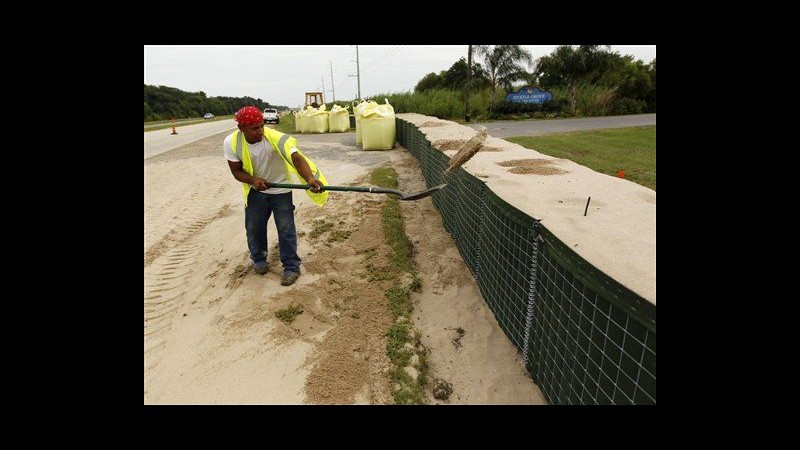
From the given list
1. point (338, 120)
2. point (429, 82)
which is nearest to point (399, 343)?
point (338, 120)

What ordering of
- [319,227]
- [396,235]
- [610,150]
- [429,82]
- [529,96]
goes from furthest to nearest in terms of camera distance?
1. [429,82]
2. [529,96]
3. [610,150]
4. [319,227]
5. [396,235]

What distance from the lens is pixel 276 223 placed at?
3.79 m

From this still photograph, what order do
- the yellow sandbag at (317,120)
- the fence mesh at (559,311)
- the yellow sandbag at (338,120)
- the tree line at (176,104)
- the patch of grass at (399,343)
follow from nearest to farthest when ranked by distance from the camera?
1. the fence mesh at (559,311)
2. the patch of grass at (399,343)
3. the yellow sandbag at (338,120)
4. the yellow sandbag at (317,120)
5. the tree line at (176,104)

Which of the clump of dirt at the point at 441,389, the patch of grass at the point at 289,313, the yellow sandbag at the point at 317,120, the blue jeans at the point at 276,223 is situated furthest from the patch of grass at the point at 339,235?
the yellow sandbag at the point at 317,120

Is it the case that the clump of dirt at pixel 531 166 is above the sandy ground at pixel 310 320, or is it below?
above

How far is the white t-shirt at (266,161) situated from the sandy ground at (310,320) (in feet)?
3.20

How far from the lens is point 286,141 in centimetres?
352

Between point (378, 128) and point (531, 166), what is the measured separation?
25.0ft

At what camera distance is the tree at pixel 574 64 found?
74.3 ft

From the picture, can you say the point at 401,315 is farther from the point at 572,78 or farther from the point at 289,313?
the point at 572,78

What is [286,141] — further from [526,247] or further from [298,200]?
[298,200]

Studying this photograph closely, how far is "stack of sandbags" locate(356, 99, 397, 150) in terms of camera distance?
11125 millimetres

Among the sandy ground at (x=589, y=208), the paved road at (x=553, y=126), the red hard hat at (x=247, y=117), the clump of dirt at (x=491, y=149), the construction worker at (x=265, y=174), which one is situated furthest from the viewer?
the paved road at (x=553, y=126)

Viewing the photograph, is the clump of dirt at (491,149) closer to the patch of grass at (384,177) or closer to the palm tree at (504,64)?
the patch of grass at (384,177)
